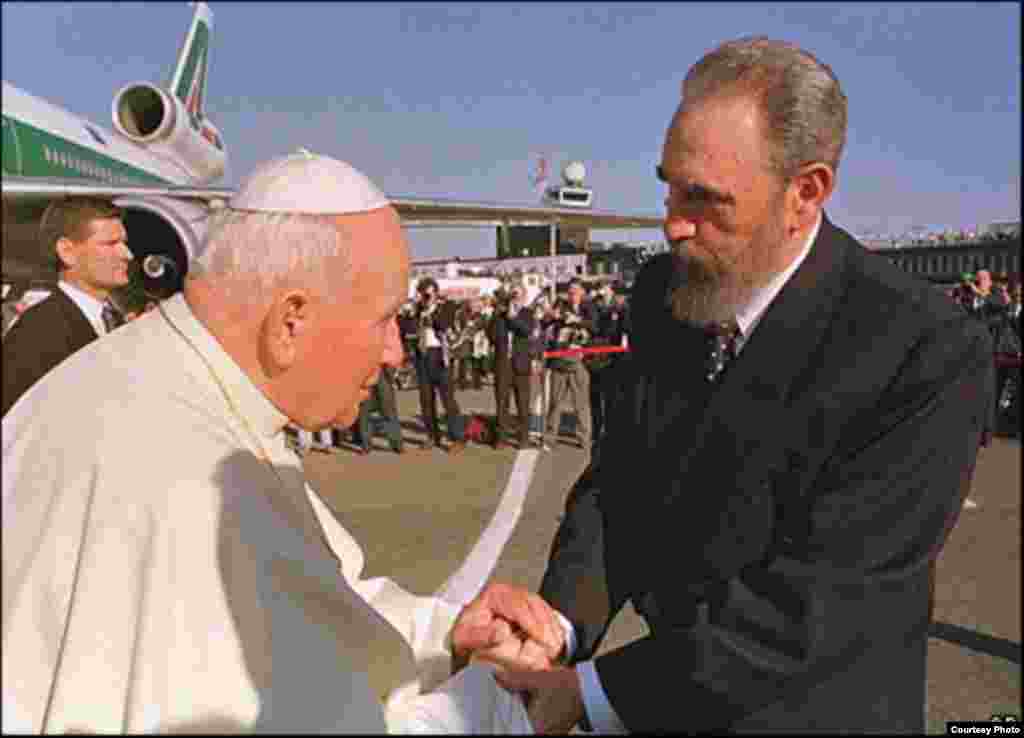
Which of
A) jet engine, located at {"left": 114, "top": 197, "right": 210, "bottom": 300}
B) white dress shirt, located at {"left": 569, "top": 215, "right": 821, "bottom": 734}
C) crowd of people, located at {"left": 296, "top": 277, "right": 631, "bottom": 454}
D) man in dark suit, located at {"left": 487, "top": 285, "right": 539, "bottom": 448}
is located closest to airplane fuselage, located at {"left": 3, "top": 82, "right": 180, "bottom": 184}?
jet engine, located at {"left": 114, "top": 197, "right": 210, "bottom": 300}

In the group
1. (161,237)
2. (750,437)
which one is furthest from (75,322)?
(161,237)

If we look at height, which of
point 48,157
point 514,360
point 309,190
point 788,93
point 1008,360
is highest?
point 48,157

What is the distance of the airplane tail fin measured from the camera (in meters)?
25.0

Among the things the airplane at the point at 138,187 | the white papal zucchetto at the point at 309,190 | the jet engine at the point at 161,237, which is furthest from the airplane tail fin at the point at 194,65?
the white papal zucchetto at the point at 309,190

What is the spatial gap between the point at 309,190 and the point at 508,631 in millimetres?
944

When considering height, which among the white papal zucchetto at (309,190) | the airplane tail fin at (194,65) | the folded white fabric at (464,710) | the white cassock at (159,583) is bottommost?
the folded white fabric at (464,710)

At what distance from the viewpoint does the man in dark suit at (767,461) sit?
1.28 m

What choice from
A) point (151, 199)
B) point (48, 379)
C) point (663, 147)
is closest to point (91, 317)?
point (48, 379)

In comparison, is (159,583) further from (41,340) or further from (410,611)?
(41,340)

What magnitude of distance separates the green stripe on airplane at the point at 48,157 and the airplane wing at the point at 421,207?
26 centimetres

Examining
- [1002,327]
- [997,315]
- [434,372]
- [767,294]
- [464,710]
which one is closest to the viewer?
[464,710]

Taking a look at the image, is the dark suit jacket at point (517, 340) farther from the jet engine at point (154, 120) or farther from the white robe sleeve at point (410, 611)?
the jet engine at point (154, 120)

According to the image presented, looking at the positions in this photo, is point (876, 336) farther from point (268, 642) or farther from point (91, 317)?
point (91, 317)

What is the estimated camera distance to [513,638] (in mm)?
1705
